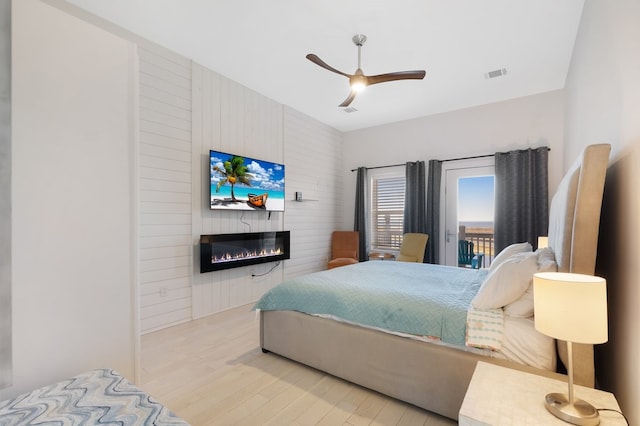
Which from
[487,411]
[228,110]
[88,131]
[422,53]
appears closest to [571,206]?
[487,411]

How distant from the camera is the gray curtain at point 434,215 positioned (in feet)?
16.1

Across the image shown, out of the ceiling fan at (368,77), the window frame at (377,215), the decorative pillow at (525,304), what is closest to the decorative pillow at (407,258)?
the window frame at (377,215)

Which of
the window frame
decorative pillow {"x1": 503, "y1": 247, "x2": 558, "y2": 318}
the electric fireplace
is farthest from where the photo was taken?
the window frame

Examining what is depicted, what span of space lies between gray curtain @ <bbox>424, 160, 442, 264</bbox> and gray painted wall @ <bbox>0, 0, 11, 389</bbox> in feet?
16.0

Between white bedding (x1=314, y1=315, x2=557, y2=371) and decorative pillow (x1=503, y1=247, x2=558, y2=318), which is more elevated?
decorative pillow (x1=503, y1=247, x2=558, y2=318)

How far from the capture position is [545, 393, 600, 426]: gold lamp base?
1067 mm

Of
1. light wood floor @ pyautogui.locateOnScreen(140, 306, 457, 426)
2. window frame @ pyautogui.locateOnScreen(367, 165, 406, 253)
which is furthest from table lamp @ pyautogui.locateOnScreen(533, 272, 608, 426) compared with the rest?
window frame @ pyautogui.locateOnScreen(367, 165, 406, 253)

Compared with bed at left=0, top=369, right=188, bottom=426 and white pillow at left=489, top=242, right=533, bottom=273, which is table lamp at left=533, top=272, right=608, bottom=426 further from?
white pillow at left=489, top=242, right=533, bottom=273

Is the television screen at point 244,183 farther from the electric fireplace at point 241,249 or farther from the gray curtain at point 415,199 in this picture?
the gray curtain at point 415,199

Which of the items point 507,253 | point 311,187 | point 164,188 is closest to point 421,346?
point 507,253

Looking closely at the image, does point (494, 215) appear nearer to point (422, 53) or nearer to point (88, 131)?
point (422, 53)

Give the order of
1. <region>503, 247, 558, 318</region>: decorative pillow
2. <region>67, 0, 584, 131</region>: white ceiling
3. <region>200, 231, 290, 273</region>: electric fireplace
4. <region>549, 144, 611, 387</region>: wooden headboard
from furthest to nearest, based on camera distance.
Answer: <region>200, 231, 290, 273</region>: electric fireplace
<region>67, 0, 584, 131</region>: white ceiling
<region>503, 247, 558, 318</region>: decorative pillow
<region>549, 144, 611, 387</region>: wooden headboard

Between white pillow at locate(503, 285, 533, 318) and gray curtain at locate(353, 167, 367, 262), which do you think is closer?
white pillow at locate(503, 285, 533, 318)

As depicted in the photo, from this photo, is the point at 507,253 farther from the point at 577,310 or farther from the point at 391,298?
the point at 577,310
